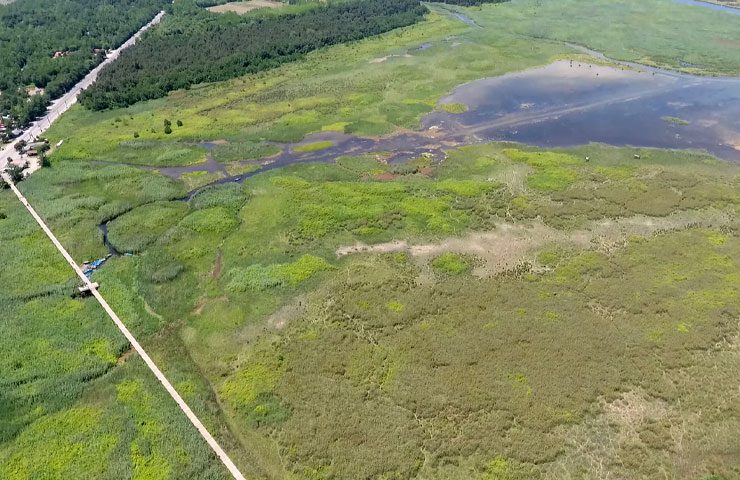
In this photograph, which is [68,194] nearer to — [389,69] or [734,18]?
[389,69]

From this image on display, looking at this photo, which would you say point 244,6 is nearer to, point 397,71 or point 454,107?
point 397,71

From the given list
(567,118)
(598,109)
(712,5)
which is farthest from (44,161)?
(712,5)

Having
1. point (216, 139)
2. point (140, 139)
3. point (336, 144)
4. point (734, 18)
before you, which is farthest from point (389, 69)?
point (734, 18)

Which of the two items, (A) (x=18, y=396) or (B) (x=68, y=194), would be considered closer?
→ (A) (x=18, y=396)

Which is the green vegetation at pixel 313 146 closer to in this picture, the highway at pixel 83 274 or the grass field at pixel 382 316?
the grass field at pixel 382 316

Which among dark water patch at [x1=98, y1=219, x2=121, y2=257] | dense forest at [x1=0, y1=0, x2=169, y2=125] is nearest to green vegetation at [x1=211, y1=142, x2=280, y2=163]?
dark water patch at [x1=98, y1=219, x2=121, y2=257]

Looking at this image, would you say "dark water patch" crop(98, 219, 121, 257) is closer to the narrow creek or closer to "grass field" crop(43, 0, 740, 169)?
the narrow creek
